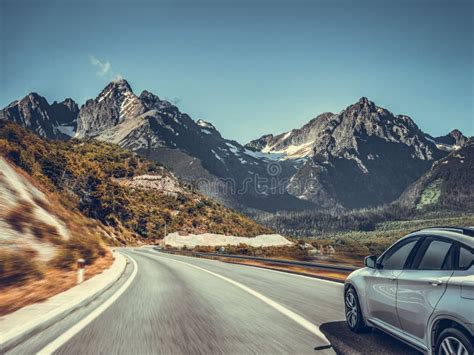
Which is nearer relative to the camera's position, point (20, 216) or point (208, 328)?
point (208, 328)

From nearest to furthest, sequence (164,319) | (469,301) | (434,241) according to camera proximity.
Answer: (469,301) < (434,241) < (164,319)

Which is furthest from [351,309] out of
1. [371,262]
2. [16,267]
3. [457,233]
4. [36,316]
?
[16,267]

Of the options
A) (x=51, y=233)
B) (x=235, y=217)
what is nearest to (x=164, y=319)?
(x=51, y=233)

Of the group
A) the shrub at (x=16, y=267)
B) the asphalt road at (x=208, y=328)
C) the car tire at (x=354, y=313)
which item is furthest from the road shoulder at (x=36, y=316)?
the car tire at (x=354, y=313)

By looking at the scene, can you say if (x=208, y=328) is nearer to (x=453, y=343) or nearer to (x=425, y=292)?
(x=425, y=292)

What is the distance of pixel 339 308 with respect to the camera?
26.2 feet

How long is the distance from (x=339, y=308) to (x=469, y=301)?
4.84 metres

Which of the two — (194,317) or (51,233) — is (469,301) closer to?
(194,317)

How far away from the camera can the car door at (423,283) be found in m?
3.91

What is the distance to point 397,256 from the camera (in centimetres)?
531

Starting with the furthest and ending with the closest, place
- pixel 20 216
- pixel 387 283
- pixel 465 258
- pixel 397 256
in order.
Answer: pixel 20 216 < pixel 397 256 < pixel 387 283 < pixel 465 258

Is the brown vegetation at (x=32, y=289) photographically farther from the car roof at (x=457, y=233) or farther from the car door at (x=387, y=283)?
the car roof at (x=457, y=233)

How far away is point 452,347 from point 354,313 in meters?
2.37

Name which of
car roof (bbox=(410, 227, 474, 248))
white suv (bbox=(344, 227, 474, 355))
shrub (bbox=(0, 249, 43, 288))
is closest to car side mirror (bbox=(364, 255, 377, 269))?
white suv (bbox=(344, 227, 474, 355))
